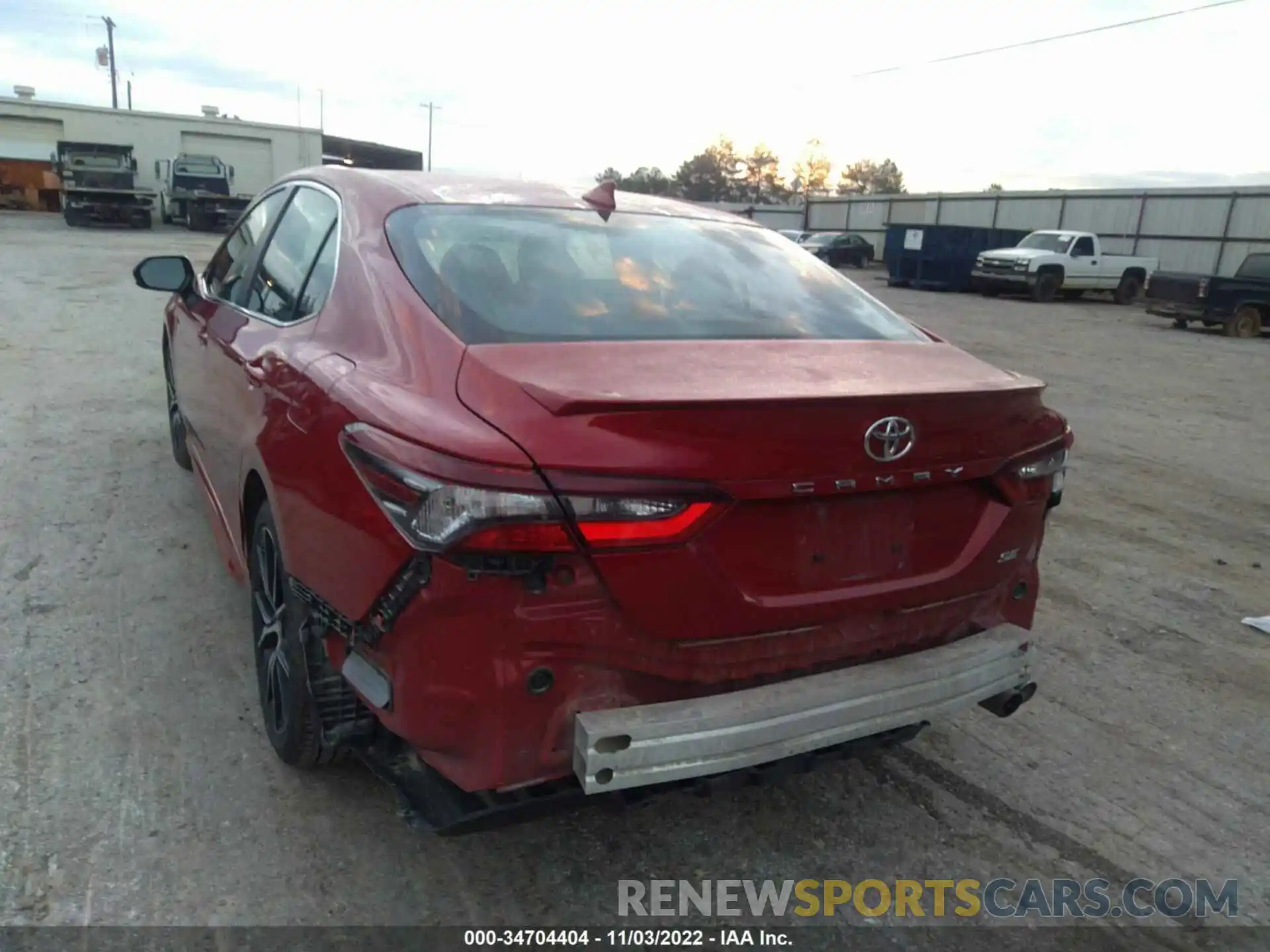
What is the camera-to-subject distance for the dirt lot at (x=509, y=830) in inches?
97.7

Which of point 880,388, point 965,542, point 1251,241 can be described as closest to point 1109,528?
point 965,542

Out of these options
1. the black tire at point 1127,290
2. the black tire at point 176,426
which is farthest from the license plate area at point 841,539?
the black tire at point 1127,290

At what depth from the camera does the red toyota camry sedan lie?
77.6 inches

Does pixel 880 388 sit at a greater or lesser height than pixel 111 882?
greater

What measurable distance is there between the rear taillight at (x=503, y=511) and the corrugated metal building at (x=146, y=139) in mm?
42165

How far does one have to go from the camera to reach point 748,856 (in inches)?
106

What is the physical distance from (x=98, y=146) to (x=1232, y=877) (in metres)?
36.2

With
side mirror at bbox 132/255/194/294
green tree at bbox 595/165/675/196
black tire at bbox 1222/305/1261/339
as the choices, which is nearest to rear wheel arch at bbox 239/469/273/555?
side mirror at bbox 132/255/194/294

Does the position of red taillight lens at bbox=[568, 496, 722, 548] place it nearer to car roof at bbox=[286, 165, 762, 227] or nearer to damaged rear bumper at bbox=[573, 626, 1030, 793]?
damaged rear bumper at bbox=[573, 626, 1030, 793]

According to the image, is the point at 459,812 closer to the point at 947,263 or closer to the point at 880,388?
Result: the point at 880,388

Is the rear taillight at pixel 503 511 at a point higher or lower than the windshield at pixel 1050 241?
lower

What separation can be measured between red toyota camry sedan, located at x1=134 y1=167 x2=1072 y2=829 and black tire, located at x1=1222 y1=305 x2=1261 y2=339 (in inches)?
787

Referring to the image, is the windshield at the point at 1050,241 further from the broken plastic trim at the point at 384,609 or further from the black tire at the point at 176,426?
the broken plastic trim at the point at 384,609

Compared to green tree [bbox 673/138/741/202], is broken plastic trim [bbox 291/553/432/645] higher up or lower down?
lower down
